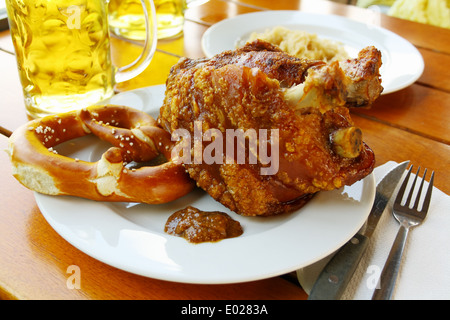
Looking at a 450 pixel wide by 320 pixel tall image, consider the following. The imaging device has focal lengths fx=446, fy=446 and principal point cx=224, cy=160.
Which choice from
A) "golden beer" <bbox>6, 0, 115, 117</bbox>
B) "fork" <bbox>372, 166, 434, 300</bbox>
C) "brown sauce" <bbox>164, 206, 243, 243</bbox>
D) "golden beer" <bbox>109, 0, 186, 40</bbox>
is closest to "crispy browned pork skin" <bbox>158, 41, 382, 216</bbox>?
"brown sauce" <bbox>164, 206, 243, 243</bbox>

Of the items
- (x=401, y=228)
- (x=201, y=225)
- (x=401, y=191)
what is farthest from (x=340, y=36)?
(x=201, y=225)

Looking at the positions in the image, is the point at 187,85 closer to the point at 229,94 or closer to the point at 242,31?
the point at 229,94

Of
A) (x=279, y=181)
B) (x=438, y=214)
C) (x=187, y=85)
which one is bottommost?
(x=438, y=214)

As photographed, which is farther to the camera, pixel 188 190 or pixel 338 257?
pixel 188 190

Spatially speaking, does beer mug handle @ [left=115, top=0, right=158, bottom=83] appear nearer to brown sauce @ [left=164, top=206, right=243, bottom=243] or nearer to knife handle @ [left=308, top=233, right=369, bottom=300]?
brown sauce @ [left=164, top=206, right=243, bottom=243]

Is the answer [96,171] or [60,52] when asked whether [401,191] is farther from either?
[60,52]
